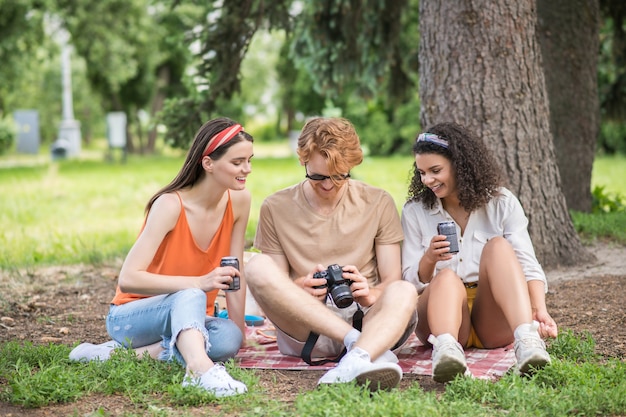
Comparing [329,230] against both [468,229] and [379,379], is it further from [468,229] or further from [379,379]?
[379,379]

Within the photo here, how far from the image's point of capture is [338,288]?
371 centimetres

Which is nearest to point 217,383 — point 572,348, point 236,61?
point 572,348

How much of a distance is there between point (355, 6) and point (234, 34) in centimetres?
141

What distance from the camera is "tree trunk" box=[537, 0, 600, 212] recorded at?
7793 millimetres

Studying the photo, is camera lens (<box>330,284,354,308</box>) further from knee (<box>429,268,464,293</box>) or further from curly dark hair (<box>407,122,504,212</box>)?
curly dark hair (<box>407,122,504,212</box>)

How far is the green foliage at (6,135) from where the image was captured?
3083 centimetres

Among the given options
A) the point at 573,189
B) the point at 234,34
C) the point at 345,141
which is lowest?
the point at 573,189

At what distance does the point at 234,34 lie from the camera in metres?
7.83

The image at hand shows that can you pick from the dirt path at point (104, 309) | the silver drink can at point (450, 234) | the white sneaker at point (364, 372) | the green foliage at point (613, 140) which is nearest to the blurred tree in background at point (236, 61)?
the green foliage at point (613, 140)

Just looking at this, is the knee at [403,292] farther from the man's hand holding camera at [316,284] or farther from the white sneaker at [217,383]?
Result: the white sneaker at [217,383]

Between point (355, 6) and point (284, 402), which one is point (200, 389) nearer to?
point (284, 402)

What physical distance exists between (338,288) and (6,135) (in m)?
29.9

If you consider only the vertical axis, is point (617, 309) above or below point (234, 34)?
below

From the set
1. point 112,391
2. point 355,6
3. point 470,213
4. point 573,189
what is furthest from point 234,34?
point 112,391
